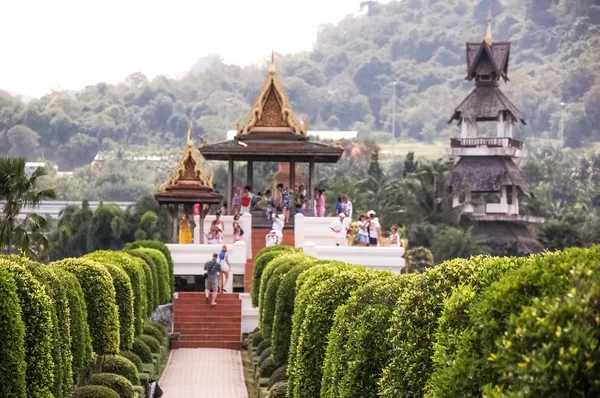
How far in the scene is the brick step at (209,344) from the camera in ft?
108

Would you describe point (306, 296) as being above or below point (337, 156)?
below

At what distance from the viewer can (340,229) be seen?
36.4 m

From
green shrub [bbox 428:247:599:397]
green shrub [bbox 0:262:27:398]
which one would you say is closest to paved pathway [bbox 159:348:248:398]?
green shrub [bbox 0:262:27:398]

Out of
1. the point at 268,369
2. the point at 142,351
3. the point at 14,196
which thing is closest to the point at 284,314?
the point at 268,369

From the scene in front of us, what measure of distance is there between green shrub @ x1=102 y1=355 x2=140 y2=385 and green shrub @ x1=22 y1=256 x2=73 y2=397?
436 cm

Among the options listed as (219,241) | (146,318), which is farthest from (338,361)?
(219,241)

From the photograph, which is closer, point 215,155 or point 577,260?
point 577,260

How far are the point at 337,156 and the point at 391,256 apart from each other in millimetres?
8340

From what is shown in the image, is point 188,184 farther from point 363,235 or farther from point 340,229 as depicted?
point 363,235

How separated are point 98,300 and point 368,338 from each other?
9.47 meters

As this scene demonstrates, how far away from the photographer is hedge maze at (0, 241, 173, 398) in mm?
14742

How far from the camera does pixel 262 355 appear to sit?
2739 cm

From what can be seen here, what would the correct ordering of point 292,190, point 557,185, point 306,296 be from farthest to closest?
point 557,185
point 292,190
point 306,296

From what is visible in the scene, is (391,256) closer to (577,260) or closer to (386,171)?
(577,260)
